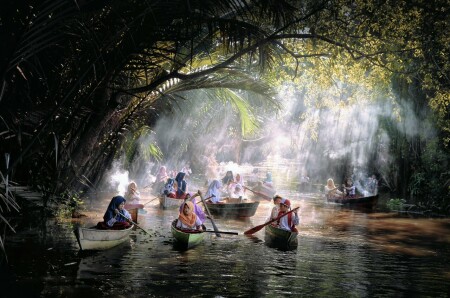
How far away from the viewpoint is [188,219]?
12773mm

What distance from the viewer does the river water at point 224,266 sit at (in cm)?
851

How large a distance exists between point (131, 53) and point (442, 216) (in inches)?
710

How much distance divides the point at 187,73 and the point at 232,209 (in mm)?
6061

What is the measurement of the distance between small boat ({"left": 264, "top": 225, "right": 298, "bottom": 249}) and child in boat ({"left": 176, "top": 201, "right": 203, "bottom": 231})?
205 centimetres

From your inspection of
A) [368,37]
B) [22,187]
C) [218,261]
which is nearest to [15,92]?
[22,187]

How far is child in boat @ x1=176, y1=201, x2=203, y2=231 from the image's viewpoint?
12.7 m

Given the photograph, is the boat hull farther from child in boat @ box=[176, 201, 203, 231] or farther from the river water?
child in boat @ box=[176, 201, 203, 231]

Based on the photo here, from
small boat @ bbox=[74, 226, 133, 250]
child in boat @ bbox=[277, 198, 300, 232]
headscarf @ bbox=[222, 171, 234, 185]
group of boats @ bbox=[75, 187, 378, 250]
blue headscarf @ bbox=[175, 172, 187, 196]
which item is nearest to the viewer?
small boat @ bbox=[74, 226, 133, 250]

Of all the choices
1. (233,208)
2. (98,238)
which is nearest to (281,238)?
(98,238)

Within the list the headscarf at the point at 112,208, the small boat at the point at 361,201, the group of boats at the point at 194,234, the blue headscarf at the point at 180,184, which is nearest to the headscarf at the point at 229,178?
the blue headscarf at the point at 180,184

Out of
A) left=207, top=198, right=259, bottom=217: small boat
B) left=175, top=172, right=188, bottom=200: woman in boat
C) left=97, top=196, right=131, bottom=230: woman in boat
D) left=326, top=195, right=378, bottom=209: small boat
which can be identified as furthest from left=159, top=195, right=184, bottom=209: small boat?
left=326, top=195, right=378, bottom=209: small boat

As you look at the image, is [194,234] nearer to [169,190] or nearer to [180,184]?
[169,190]

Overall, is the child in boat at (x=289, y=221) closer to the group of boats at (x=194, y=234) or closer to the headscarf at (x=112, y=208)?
the group of boats at (x=194, y=234)

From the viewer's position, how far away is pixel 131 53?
8008 mm
